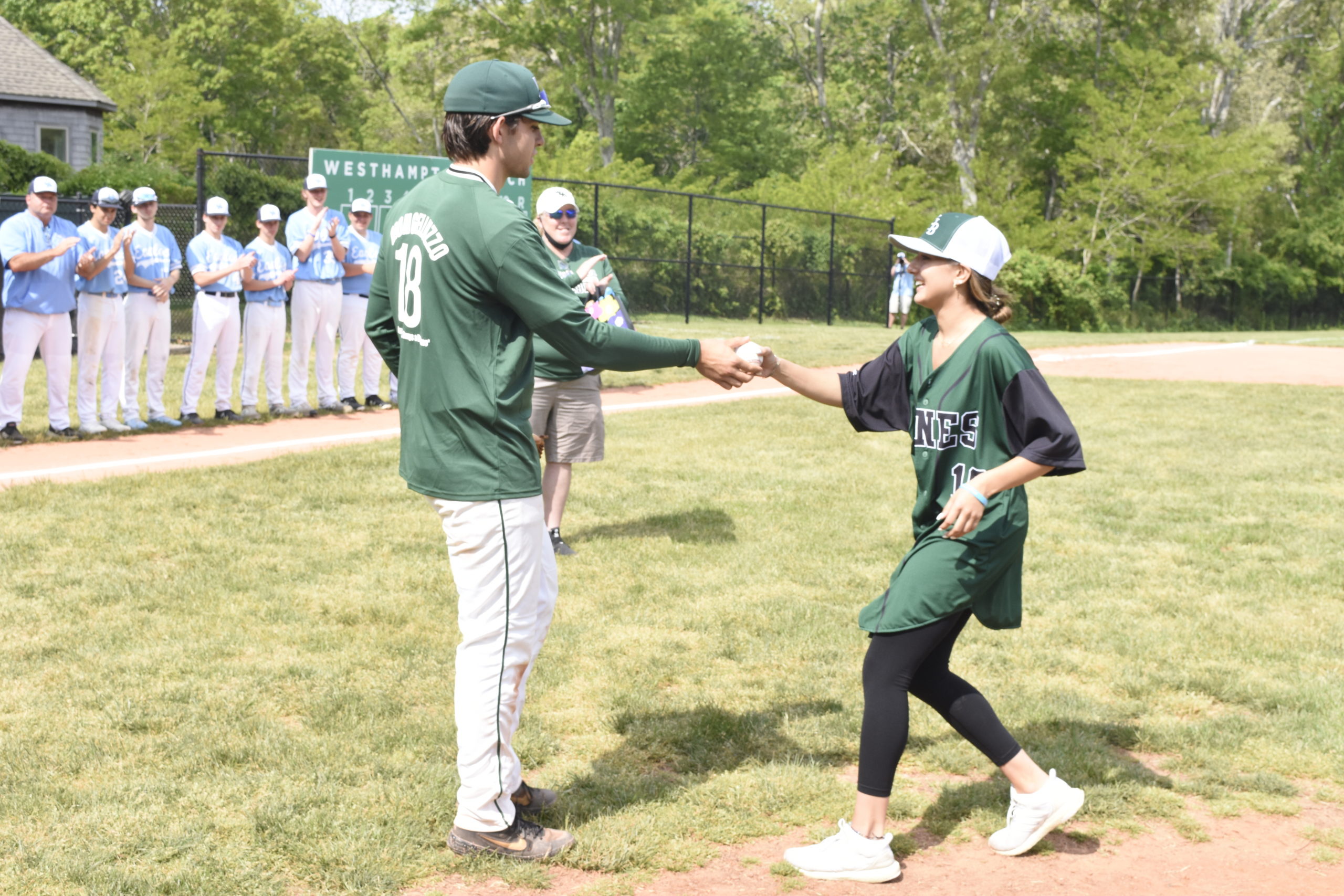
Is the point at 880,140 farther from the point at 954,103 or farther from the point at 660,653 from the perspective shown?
the point at 660,653

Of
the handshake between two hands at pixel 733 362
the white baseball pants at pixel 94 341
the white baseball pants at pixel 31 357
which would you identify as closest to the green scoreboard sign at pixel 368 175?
the white baseball pants at pixel 94 341

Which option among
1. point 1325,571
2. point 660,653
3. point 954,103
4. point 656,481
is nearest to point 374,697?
point 660,653

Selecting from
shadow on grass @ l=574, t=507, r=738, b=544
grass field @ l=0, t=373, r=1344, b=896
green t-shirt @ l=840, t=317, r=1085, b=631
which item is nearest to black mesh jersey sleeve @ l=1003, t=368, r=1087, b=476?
green t-shirt @ l=840, t=317, r=1085, b=631

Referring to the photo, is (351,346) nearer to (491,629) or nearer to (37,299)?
(37,299)

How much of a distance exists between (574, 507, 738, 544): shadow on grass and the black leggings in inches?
155

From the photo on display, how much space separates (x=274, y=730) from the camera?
4570 mm

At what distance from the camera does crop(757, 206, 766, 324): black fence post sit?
2692cm

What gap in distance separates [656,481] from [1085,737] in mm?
5176

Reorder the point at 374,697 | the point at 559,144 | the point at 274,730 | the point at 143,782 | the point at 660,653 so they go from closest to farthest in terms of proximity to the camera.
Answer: the point at 143,782 < the point at 274,730 < the point at 374,697 < the point at 660,653 < the point at 559,144

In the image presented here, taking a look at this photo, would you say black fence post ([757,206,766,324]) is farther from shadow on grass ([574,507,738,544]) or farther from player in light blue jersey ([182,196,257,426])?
shadow on grass ([574,507,738,544])

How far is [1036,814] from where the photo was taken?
378 centimetres

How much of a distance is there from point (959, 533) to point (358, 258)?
34.9 ft

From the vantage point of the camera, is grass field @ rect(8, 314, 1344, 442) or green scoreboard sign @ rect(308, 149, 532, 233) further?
green scoreboard sign @ rect(308, 149, 532, 233)

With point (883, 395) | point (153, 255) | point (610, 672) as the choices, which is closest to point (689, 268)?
point (153, 255)
